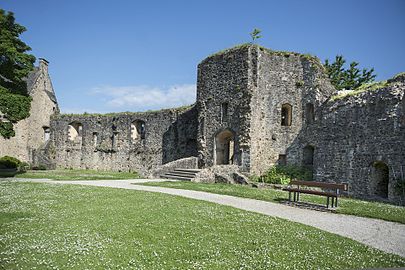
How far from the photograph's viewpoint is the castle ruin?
50.7 ft

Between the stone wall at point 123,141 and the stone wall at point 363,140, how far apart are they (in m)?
10.9

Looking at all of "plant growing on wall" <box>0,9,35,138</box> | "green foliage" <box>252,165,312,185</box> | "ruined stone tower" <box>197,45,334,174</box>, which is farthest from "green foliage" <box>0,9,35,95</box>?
"green foliage" <box>252,165,312,185</box>

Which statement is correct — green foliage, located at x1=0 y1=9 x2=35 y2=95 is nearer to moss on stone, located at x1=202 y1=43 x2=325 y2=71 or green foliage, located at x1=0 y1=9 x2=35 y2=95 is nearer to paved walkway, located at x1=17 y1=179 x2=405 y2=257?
moss on stone, located at x1=202 y1=43 x2=325 y2=71

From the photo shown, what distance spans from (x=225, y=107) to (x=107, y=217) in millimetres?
14527

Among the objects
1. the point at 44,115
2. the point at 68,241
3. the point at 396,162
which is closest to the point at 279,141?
the point at 396,162

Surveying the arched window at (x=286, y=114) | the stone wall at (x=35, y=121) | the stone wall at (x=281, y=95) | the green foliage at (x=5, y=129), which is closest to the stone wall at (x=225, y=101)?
the stone wall at (x=281, y=95)

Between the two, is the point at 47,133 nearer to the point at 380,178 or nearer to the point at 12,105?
the point at 12,105

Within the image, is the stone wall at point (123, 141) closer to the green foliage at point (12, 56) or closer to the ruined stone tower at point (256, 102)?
the ruined stone tower at point (256, 102)

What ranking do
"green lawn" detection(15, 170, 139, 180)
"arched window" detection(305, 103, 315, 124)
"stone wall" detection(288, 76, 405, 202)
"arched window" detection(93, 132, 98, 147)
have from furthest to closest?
"arched window" detection(93, 132, 98, 147)
"arched window" detection(305, 103, 315, 124)
"green lawn" detection(15, 170, 139, 180)
"stone wall" detection(288, 76, 405, 202)

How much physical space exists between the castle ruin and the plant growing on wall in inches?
383

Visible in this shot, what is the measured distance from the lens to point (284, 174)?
19812 millimetres

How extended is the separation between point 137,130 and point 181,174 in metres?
11.9

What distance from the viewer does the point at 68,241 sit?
603 centimetres

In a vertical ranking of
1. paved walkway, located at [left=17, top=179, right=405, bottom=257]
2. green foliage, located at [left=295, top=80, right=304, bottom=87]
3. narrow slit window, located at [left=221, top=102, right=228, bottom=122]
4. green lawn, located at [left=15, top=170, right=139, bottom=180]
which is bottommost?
green lawn, located at [left=15, top=170, right=139, bottom=180]
